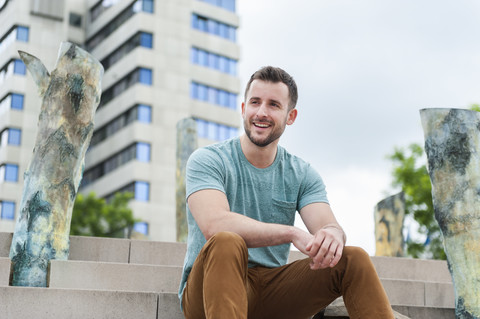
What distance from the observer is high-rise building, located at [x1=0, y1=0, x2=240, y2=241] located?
4000 centimetres

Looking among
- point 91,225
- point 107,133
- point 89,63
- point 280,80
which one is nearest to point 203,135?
point 107,133

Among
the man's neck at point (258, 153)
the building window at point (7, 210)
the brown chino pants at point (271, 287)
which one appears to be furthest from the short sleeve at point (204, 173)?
the building window at point (7, 210)

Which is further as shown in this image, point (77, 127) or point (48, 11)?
point (48, 11)

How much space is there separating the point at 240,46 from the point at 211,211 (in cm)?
4264

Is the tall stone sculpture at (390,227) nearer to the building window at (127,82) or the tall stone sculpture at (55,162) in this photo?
the tall stone sculpture at (55,162)

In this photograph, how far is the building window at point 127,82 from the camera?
41125 mm

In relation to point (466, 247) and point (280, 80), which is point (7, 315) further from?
point (466, 247)

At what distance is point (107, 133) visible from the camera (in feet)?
143

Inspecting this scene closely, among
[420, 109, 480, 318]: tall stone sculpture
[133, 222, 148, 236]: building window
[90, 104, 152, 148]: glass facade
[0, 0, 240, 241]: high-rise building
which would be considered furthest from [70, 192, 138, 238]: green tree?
[420, 109, 480, 318]: tall stone sculpture

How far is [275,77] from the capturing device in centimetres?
420

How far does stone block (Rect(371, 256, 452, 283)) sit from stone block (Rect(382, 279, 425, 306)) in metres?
1.33

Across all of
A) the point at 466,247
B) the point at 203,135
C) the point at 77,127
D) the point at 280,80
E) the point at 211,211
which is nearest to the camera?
the point at 211,211

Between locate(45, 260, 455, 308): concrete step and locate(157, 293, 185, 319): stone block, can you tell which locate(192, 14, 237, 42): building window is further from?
locate(157, 293, 185, 319): stone block

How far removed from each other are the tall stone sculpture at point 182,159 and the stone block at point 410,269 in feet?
10.5
